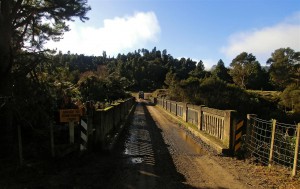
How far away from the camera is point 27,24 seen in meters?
10.2

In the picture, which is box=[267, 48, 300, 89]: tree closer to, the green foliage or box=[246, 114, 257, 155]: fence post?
the green foliage

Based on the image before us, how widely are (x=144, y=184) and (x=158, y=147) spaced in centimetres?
475

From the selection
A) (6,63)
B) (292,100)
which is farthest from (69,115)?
(292,100)

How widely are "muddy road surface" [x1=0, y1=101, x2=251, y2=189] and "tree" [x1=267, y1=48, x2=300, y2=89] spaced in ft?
246

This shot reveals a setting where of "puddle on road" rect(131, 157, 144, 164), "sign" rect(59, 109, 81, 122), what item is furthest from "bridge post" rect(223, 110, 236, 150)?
"sign" rect(59, 109, 81, 122)

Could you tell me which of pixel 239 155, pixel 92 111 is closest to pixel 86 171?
pixel 92 111

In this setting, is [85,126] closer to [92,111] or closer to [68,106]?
[92,111]

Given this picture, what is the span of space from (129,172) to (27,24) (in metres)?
6.11

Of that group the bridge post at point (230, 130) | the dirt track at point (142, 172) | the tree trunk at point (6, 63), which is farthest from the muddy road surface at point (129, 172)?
the tree trunk at point (6, 63)

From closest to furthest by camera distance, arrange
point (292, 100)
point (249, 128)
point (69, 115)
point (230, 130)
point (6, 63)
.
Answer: point (6, 63), point (69, 115), point (249, 128), point (230, 130), point (292, 100)

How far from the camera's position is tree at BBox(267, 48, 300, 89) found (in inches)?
3128

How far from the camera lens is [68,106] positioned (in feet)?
34.7

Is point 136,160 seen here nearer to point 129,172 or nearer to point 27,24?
point 129,172

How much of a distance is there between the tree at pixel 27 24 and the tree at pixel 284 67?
247ft
